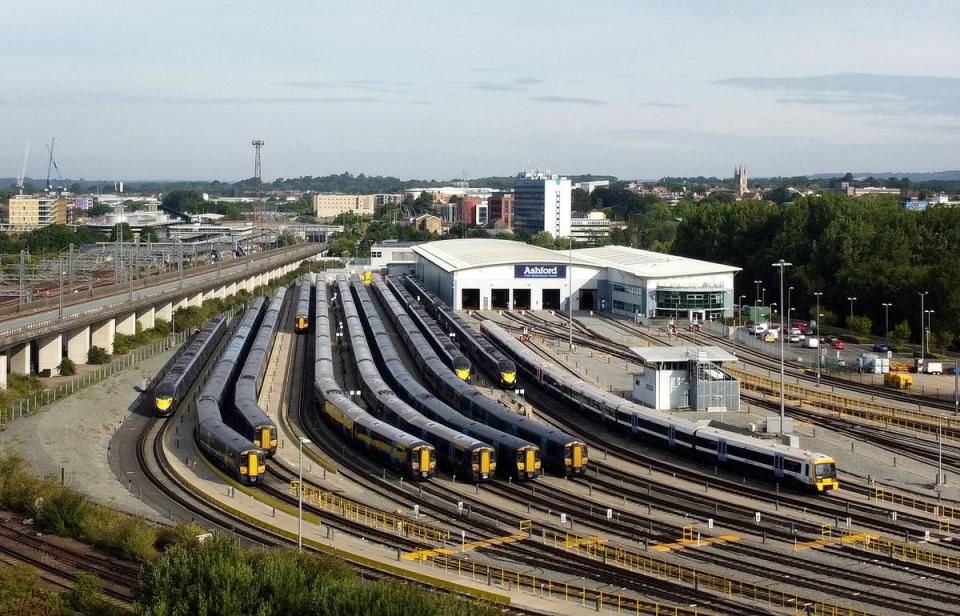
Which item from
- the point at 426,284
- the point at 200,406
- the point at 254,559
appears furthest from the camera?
the point at 426,284

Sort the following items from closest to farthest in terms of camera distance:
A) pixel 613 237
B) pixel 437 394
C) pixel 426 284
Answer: pixel 437 394 < pixel 426 284 < pixel 613 237

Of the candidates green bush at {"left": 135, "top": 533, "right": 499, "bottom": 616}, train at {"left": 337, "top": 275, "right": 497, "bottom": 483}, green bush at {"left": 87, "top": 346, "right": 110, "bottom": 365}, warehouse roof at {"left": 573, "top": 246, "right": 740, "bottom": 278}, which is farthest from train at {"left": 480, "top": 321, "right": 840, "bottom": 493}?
warehouse roof at {"left": 573, "top": 246, "right": 740, "bottom": 278}

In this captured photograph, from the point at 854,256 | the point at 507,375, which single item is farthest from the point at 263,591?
the point at 854,256

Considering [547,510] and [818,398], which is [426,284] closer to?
[818,398]

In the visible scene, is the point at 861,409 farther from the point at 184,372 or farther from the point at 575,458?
the point at 184,372

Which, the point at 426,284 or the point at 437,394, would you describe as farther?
the point at 426,284

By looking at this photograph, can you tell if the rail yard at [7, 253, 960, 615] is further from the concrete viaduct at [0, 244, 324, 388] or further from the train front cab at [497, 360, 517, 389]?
the concrete viaduct at [0, 244, 324, 388]

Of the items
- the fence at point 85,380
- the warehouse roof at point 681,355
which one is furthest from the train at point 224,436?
the warehouse roof at point 681,355

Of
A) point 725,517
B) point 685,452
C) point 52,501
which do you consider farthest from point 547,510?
point 52,501
